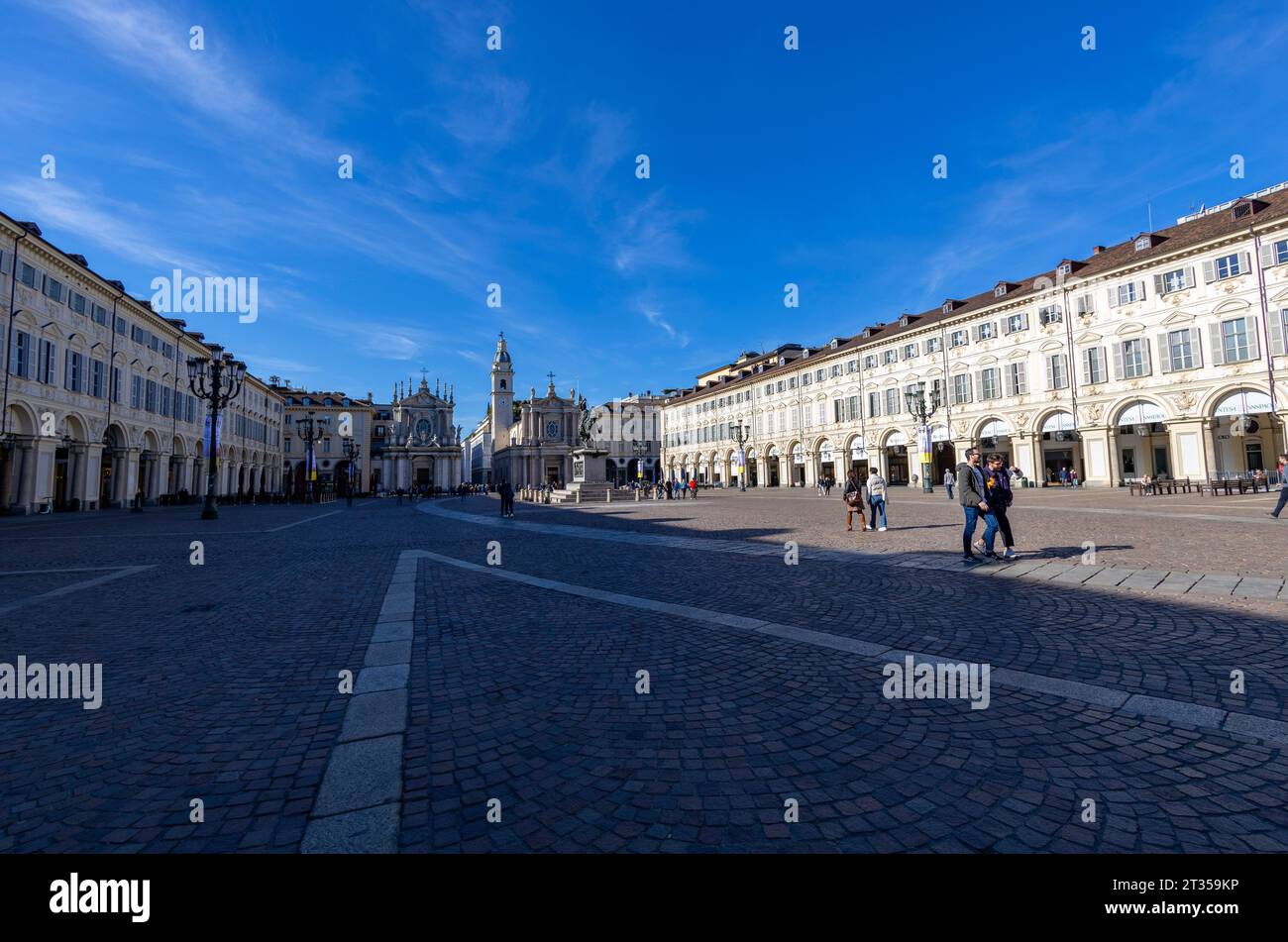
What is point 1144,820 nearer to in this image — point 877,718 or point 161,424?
point 877,718

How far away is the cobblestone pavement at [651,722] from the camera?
235 cm

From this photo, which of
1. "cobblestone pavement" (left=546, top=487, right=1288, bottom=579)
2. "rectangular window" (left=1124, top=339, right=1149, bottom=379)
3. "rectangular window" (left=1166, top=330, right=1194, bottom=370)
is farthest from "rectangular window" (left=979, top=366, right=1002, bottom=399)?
"cobblestone pavement" (left=546, top=487, right=1288, bottom=579)

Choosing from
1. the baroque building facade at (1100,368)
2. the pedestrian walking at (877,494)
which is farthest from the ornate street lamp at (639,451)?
the pedestrian walking at (877,494)

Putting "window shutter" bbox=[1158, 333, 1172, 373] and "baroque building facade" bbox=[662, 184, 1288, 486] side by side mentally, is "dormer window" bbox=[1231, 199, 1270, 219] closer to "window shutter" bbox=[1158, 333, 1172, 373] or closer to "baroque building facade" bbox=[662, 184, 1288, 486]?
"baroque building facade" bbox=[662, 184, 1288, 486]

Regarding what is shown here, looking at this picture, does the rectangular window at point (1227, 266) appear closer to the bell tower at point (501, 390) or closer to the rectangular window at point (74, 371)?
the rectangular window at point (74, 371)

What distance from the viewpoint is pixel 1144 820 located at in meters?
2.31

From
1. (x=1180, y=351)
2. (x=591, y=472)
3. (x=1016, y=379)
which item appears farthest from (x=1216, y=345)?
(x=591, y=472)

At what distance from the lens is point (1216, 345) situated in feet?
95.0

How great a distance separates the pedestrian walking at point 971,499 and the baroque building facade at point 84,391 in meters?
37.2

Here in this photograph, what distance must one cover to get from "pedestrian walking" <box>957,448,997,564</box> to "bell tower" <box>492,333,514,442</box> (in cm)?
9421

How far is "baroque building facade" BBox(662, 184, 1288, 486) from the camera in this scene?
28156 mm

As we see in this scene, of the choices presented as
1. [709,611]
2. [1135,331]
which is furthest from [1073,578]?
[1135,331]
